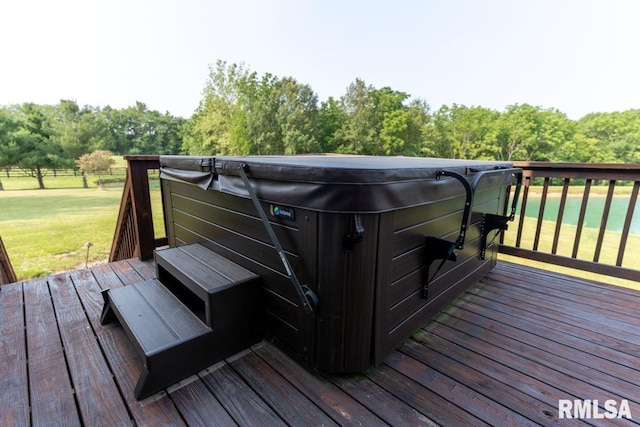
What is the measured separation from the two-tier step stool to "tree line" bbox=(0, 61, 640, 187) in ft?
72.8

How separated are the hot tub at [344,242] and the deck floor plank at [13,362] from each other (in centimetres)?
109

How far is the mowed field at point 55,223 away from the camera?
7.69m

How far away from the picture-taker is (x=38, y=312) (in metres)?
1.97

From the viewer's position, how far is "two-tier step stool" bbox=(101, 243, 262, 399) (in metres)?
1.33

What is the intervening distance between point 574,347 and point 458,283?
0.70 meters

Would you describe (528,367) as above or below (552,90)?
below

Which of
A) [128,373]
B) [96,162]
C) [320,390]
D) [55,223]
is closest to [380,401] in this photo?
[320,390]

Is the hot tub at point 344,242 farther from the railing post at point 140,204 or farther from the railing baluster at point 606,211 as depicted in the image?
the railing baluster at point 606,211

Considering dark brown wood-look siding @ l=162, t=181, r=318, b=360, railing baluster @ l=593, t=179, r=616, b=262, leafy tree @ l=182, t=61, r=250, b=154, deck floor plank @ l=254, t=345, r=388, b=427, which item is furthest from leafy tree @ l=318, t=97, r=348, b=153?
deck floor plank @ l=254, t=345, r=388, b=427

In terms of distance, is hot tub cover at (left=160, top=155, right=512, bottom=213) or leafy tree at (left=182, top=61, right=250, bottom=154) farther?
leafy tree at (left=182, top=61, right=250, bottom=154)

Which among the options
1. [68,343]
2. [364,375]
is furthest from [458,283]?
[68,343]

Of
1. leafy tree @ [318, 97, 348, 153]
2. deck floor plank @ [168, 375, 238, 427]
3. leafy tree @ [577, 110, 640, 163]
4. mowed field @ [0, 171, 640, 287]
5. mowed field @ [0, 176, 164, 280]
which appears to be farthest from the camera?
leafy tree @ [318, 97, 348, 153]

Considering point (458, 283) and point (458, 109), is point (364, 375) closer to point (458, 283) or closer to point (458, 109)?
point (458, 283)

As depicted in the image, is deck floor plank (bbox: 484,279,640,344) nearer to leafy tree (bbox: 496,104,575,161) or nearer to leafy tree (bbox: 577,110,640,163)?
leafy tree (bbox: 496,104,575,161)
